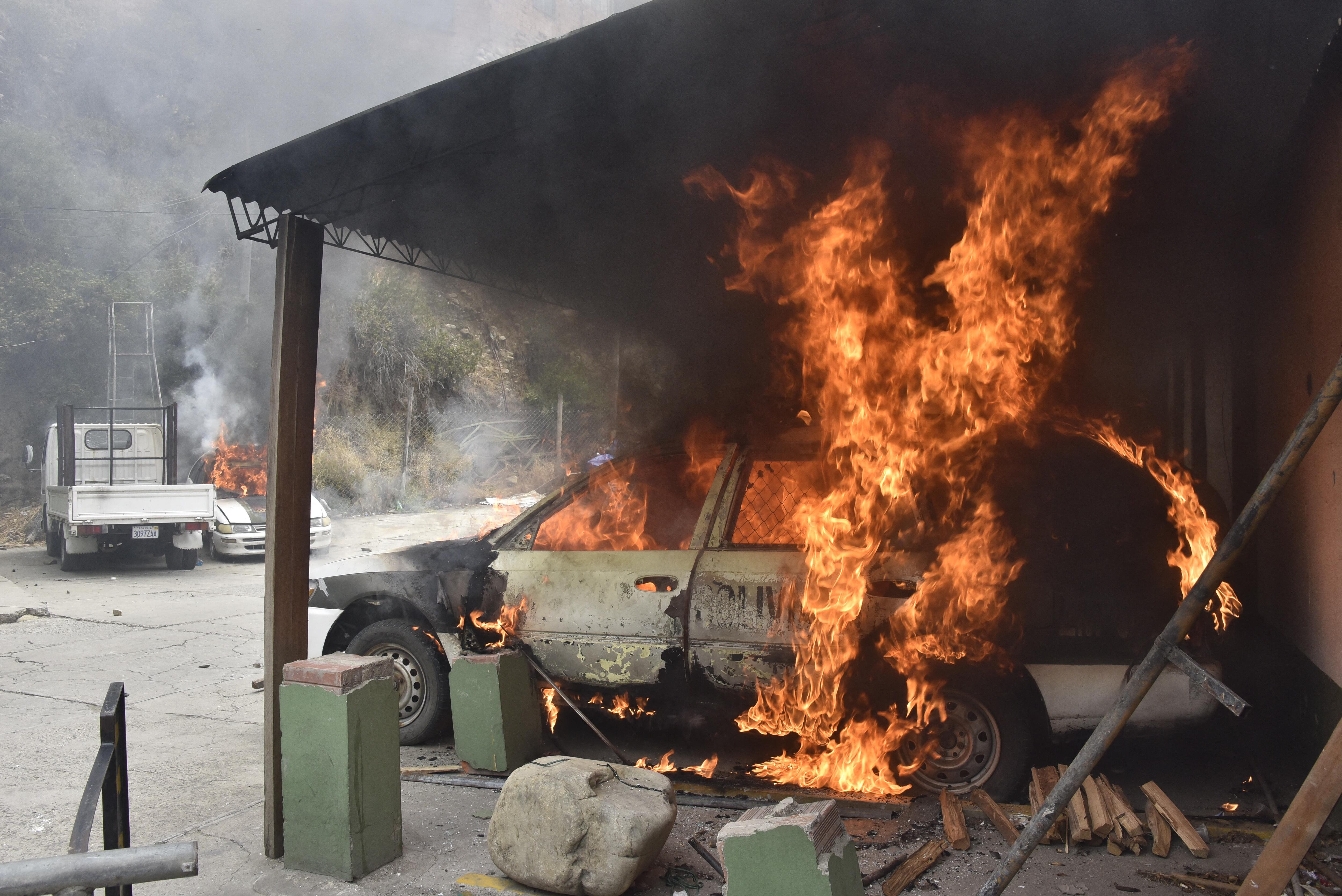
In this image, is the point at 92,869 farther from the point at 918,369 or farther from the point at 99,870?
the point at 918,369

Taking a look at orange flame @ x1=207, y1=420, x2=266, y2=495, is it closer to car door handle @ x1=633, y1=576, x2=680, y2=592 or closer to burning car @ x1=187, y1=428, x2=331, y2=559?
burning car @ x1=187, y1=428, x2=331, y2=559

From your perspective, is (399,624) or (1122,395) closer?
(399,624)

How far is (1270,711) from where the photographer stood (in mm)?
4570

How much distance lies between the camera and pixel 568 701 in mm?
4477

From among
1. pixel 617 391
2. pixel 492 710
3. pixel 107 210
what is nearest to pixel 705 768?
pixel 492 710

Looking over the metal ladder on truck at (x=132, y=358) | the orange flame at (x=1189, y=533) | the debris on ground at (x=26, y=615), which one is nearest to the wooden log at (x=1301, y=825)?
the orange flame at (x=1189, y=533)

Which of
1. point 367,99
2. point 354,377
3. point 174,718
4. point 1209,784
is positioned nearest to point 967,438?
point 1209,784

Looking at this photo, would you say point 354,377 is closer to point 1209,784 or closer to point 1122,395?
point 1122,395

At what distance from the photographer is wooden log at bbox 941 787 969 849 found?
349 centimetres

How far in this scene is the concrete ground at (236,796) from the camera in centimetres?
330

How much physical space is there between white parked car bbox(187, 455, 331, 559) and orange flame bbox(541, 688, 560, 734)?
35.2ft

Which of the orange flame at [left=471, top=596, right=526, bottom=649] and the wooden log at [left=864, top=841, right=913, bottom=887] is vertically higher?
the orange flame at [left=471, top=596, right=526, bottom=649]

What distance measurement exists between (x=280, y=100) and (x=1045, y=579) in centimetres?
3420

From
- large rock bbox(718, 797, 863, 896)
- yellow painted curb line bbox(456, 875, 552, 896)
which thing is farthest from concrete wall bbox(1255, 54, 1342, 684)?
yellow painted curb line bbox(456, 875, 552, 896)
